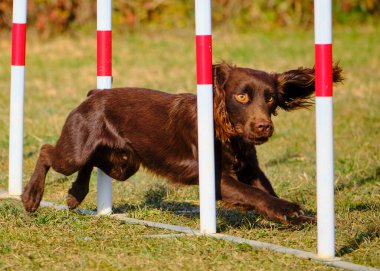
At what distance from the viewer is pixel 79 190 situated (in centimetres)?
592

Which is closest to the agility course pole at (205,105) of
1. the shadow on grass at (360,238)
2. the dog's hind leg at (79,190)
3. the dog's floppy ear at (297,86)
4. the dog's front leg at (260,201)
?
the dog's front leg at (260,201)

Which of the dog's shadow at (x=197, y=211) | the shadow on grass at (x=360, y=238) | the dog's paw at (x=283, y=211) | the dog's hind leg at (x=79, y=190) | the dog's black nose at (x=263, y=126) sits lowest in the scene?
the shadow on grass at (x=360, y=238)

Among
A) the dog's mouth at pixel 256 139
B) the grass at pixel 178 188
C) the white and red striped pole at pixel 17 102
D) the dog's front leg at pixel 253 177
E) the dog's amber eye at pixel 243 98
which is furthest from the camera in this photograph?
the white and red striped pole at pixel 17 102

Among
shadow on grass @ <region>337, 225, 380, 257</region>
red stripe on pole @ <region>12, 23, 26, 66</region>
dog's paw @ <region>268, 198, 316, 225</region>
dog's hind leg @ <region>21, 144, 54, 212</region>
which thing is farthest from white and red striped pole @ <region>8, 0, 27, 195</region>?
shadow on grass @ <region>337, 225, 380, 257</region>

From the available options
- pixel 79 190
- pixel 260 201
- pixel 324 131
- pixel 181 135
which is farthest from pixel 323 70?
pixel 79 190

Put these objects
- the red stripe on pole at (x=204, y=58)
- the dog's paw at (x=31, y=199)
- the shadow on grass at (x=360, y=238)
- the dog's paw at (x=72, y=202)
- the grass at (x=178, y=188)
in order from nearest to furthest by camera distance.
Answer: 1. the grass at (x=178, y=188)
2. the shadow on grass at (x=360, y=238)
3. the red stripe on pole at (x=204, y=58)
4. the dog's paw at (x=31, y=199)
5. the dog's paw at (x=72, y=202)

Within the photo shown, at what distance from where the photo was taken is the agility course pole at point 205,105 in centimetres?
481

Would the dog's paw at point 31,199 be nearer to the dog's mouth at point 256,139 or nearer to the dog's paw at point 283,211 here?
the dog's mouth at point 256,139

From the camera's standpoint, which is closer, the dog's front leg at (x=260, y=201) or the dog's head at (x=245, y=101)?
the dog's front leg at (x=260, y=201)

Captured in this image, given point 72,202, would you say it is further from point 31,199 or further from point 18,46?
point 18,46

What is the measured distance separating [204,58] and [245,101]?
416 millimetres

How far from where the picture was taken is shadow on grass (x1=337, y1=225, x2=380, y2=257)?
180 inches

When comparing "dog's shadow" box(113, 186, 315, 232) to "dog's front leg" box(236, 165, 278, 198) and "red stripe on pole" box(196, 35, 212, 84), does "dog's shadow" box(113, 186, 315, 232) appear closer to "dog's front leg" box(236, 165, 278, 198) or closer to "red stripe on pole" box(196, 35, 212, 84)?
"dog's front leg" box(236, 165, 278, 198)

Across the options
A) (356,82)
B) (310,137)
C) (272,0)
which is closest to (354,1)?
(272,0)
